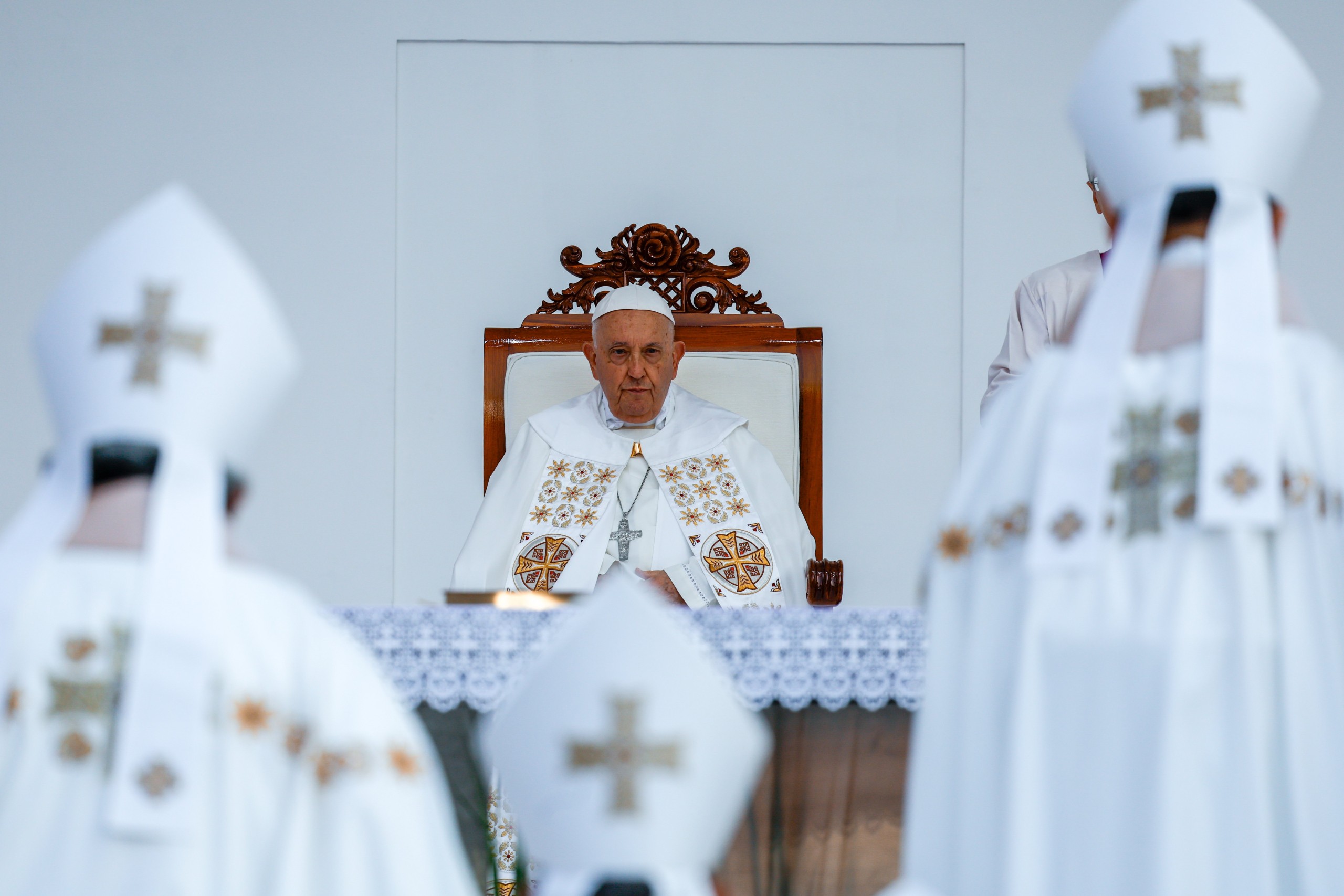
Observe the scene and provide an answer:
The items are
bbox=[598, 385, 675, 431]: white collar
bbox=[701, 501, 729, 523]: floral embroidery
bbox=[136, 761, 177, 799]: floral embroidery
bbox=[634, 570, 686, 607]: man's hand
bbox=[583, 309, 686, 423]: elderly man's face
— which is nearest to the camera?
bbox=[136, 761, 177, 799]: floral embroidery

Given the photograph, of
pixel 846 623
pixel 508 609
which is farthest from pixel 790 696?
pixel 508 609

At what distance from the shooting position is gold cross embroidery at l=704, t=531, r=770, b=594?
528 centimetres

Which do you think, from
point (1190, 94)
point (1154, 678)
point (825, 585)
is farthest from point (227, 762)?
point (825, 585)

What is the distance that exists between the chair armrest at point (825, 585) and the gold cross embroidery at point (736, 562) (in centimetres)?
21

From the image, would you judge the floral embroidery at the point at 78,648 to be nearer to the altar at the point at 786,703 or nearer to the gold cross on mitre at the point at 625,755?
the gold cross on mitre at the point at 625,755

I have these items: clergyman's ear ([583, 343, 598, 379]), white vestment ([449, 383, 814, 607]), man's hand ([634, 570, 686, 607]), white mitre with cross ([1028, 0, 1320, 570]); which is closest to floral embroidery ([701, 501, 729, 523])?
white vestment ([449, 383, 814, 607])

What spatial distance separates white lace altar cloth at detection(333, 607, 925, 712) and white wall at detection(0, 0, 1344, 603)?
11.1ft

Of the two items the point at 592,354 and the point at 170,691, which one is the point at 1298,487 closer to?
the point at 170,691

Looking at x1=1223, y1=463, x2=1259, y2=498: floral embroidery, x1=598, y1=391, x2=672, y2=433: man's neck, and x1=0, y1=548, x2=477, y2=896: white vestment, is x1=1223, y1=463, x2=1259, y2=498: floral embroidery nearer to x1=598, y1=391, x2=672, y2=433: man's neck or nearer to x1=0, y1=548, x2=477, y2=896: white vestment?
x1=0, y1=548, x2=477, y2=896: white vestment

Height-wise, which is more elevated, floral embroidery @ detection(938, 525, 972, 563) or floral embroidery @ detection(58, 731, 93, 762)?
floral embroidery @ detection(938, 525, 972, 563)

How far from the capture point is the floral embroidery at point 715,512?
18.2ft

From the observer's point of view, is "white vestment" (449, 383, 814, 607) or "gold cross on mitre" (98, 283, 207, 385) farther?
"white vestment" (449, 383, 814, 607)

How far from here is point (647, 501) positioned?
18.8 ft

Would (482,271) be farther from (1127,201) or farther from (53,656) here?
(53,656)
